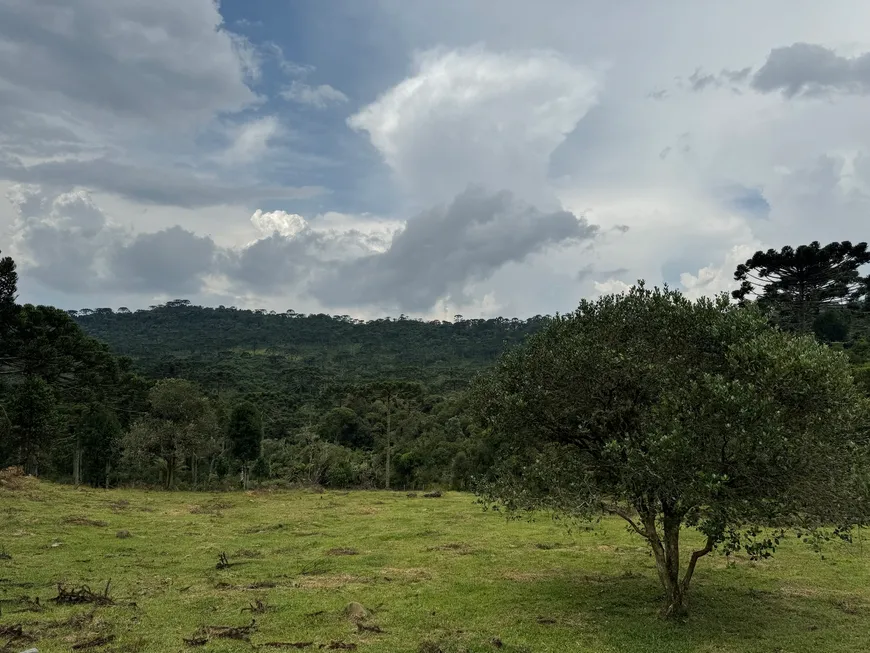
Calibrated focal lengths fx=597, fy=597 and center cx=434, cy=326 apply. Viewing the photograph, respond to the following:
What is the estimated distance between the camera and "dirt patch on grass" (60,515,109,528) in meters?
32.8

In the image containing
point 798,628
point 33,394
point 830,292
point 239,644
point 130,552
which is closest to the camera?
point 239,644

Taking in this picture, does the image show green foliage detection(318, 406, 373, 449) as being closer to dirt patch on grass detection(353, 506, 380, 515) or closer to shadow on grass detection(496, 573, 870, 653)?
dirt patch on grass detection(353, 506, 380, 515)

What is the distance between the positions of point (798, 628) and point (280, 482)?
61.1m

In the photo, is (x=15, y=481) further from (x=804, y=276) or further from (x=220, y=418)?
(x=804, y=276)

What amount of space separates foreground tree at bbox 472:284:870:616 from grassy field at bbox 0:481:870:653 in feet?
8.84

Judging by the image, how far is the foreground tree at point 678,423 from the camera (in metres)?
13.7

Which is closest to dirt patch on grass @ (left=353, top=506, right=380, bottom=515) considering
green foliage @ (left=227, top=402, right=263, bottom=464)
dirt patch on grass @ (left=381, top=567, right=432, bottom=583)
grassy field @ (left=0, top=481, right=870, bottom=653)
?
grassy field @ (left=0, top=481, right=870, bottom=653)

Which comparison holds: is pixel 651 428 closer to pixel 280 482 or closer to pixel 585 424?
pixel 585 424

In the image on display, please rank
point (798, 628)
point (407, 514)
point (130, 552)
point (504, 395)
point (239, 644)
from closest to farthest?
point (239, 644)
point (798, 628)
point (504, 395)
point (130, 552)
point (407, 514)

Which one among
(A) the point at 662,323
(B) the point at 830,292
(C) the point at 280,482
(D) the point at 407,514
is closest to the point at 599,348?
(A) the point at 662,323

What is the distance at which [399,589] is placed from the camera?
2062 centimetres

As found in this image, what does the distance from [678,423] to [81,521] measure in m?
33.1

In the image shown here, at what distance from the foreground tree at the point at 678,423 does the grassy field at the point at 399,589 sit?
2.69m

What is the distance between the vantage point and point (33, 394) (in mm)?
46562
